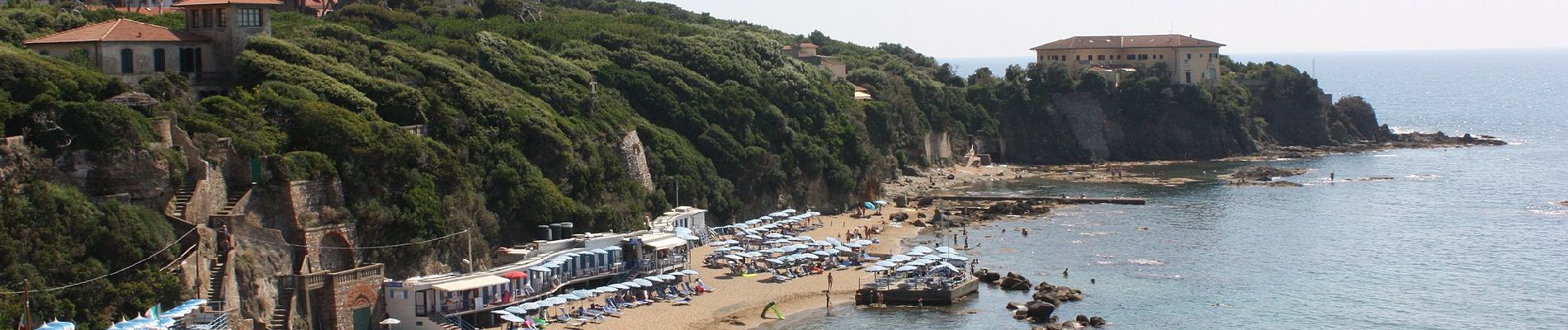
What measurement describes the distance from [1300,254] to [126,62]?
4724 cm

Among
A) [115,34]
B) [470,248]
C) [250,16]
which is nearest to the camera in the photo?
[115,34]

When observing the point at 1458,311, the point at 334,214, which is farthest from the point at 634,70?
the point at 1458,311

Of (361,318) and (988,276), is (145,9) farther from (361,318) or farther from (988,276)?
Answer: (988,276)

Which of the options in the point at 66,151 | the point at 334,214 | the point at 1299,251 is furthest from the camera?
the point at 1299,251

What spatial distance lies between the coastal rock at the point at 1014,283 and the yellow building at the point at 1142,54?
7280 centimetres

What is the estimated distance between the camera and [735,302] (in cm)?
5962

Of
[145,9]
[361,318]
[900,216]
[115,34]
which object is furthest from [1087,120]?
[361,318]

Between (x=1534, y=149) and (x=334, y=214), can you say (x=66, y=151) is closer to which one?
(x=334, y=214)

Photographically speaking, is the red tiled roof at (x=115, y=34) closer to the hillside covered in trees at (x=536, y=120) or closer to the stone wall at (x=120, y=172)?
the hillside covered in trees at (x=536, y=120)

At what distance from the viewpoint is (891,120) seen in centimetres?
10938

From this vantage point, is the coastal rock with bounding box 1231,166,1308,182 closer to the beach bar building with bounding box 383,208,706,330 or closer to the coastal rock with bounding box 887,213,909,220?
the coastal rock with bounding box 887,213,909,220

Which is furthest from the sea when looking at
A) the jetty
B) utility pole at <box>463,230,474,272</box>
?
utility pole at <box>463,230,474,272</box>

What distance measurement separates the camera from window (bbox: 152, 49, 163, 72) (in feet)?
192

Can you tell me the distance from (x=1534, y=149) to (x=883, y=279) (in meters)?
88.3
